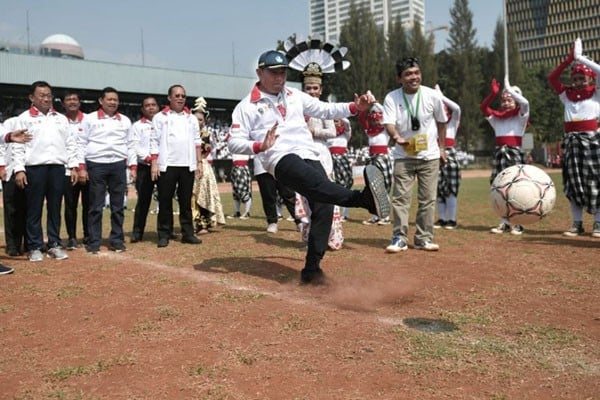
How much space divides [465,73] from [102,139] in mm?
51487

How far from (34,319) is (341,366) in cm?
268

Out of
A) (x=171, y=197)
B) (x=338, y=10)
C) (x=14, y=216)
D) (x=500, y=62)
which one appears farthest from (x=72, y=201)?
(x=338, y=10)

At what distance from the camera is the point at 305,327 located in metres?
4.14

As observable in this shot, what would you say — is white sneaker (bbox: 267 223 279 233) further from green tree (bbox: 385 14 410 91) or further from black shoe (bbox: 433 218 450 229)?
green tree (bbox: 385 14 410 91)

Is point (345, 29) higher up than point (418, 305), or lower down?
higher up

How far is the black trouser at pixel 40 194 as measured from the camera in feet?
23.9

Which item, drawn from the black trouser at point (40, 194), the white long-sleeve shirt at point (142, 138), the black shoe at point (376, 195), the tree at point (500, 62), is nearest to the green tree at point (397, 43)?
the tree at point (500, 62)

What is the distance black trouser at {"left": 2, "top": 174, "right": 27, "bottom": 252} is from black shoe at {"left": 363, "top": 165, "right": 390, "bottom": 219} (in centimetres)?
515

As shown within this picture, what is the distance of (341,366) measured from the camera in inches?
133

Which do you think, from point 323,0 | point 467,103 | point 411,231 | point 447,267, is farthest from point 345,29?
point 323,0

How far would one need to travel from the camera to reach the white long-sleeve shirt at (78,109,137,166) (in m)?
7.98

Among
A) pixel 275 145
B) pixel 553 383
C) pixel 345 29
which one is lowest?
pixel 553 383

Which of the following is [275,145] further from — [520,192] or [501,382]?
[501,382]

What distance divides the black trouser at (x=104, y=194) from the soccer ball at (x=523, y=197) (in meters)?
5.08
